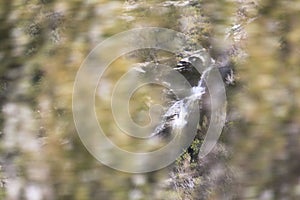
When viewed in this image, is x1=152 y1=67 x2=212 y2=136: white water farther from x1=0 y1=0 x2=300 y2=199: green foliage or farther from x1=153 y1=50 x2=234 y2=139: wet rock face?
x1=0 y1=0 x2=300 y2=199: green foliage

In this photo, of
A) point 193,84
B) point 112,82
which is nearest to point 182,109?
point 193,84

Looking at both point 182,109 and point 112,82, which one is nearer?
point 112,82

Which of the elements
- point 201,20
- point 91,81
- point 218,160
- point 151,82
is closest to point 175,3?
point 201,20

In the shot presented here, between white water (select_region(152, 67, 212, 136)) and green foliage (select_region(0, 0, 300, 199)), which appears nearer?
green foliage (select_region(0, 0, 300, 199))

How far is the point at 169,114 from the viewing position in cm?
150

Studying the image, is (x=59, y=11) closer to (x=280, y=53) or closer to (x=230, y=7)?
(x=230, y=7)

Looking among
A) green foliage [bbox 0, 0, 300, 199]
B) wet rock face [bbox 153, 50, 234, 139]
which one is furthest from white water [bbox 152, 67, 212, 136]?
green foliage [bbox 0, 0, 300, 199]

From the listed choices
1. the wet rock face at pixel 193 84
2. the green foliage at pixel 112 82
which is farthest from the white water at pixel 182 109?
the green foliage at pixel 112 82

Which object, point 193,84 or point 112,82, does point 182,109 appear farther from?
point 112,82

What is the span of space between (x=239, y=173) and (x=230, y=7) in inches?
18.7

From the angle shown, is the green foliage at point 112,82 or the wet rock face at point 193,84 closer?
the green foliage at point 112,82

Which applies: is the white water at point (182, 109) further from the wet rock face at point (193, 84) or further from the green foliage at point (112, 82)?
the green foliage at point (112, 82)

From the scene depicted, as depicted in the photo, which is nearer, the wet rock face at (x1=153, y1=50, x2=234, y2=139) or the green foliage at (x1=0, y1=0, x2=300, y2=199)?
the green foliage at (x1=0, y1=0, x2=300, y2=199)

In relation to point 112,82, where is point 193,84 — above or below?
below
